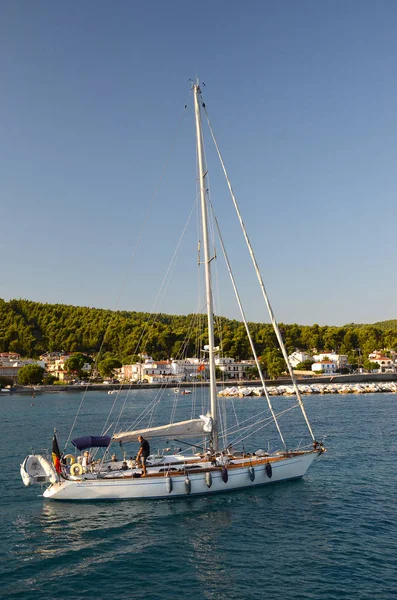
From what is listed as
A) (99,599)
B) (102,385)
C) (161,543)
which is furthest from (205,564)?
(102,385)

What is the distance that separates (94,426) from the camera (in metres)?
54.3

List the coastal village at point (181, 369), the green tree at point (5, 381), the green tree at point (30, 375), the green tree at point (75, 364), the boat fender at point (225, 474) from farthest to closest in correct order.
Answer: the green tree at point (75, 364) → the coastal village at point (181, 369) → the green tree at point (5, 381) → the green tree at point (30, 375) → the boat fender at point (225, 474)

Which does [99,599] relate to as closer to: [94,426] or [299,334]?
[94,426]

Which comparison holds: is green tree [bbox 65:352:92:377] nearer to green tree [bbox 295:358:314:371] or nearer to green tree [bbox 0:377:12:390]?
green tree [bbox 0:377:12:390]

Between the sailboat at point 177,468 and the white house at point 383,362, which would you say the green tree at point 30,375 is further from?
the sailboat at point 177,468

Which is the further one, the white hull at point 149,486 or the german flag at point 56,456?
the white hull at point 149,486

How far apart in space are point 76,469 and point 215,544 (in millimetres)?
7620

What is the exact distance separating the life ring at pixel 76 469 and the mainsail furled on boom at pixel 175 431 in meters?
2.10

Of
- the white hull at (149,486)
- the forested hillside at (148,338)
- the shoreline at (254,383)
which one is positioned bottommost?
the shoreline at (254,383)

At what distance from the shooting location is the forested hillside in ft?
545

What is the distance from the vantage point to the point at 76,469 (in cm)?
2245

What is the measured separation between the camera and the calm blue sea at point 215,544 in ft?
47.6

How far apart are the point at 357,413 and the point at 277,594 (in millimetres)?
49515

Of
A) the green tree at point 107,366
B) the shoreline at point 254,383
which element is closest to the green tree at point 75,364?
the green tree at point 107,366
